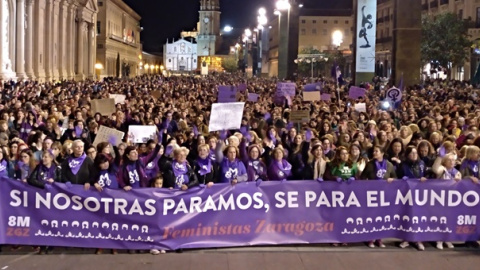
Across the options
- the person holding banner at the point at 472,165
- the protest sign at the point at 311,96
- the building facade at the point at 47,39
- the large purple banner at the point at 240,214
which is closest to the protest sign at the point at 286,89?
the protest sign at the point at 311,96

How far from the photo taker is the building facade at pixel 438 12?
205 ft

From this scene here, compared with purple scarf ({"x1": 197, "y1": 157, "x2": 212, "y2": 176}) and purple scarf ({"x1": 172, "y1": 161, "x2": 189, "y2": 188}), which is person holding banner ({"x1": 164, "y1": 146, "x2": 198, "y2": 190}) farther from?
purple scarf ({"x1": 197, "y1": 157, "x2": 212, "y2": 176})

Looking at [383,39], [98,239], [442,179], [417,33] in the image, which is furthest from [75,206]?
[383,39]

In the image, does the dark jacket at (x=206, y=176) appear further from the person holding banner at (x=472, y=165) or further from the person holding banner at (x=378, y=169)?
the person holding banner at (x=472, y=165)

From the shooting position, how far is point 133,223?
9539 millimetres

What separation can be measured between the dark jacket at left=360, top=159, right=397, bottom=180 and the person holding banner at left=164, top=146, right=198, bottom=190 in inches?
93.6

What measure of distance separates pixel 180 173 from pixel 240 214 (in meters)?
0.99

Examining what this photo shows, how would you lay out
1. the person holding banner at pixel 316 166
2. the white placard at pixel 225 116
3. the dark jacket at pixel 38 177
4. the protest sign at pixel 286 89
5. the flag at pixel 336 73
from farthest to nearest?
the flag at pixel 336 73
the protest sign at pixel 286 89
the white placard at pixel 225 116
the person holding banner at pixel 316 166
the dark jacket at pixel 38 177

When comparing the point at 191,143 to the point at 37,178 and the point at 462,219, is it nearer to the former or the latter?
the point at 37,178

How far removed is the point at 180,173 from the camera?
9.70 metres

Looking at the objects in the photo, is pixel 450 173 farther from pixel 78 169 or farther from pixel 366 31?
pixel 366 31

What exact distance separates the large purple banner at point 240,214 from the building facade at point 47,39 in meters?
32.1

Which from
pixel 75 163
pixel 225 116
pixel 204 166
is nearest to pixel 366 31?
pixel 225 116

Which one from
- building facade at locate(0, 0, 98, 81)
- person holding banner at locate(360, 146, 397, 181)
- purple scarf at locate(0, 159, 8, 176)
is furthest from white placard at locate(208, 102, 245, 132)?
building facade at locate(0, 0, 98, 81)
